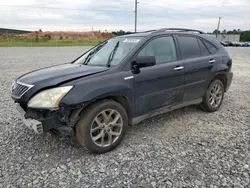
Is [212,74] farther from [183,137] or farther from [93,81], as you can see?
[93,81]

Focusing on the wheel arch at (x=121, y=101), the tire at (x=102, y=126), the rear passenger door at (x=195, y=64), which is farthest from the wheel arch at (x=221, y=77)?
the tire at (x=102, y=126)

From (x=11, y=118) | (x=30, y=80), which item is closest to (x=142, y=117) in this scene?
(x=30, y=80)

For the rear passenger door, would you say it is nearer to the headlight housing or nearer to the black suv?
the black suv

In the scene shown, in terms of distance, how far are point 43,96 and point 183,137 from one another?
2.25 meters

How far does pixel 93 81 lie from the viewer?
9.43ft

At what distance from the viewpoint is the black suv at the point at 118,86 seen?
9.04 feet

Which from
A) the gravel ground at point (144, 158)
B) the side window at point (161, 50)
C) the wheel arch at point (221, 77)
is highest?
the side window at point (161, 50)

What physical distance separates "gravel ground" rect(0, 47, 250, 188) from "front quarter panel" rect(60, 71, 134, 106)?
2.64 feet

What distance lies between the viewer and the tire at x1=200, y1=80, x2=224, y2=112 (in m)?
4.53

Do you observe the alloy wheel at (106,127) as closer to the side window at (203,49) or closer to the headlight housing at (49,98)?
the headlight housing at (49,98)

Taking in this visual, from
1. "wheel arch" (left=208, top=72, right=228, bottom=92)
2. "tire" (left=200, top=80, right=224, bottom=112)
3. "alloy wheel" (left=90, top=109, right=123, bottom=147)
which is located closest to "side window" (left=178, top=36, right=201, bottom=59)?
"wheel arch" (left=208, top=72, right=228, bottom=92)

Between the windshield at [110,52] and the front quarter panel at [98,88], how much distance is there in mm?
351

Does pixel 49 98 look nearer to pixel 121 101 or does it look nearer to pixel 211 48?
pixel 121 101

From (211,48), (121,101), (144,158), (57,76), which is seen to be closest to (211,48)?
(211,48)
